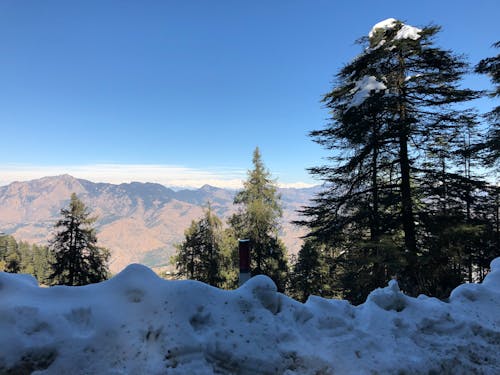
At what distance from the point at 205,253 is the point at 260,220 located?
21.2ft

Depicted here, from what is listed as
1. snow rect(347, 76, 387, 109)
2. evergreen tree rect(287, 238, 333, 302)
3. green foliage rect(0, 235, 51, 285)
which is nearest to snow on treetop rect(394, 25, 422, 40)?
snow rect(347, 76, 387, 109)

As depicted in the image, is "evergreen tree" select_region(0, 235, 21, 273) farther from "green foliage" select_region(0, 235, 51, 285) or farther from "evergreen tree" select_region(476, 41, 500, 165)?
"evergreen tree" select_region(476, 41, 500, 165)

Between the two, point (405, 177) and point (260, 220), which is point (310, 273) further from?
point (405, 177)

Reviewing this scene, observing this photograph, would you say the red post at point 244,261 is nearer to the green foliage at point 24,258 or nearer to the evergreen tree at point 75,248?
the evergreen tree at point 75,248

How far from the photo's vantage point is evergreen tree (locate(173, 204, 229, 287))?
75.9 ft

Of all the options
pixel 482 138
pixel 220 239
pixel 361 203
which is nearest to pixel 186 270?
pixel 220 239

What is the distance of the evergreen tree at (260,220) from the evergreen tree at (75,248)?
35.1 ft

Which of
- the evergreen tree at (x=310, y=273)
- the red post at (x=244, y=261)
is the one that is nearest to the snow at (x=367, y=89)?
the red post at (x=244, y=261)

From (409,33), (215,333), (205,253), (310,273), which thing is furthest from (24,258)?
(409,33)

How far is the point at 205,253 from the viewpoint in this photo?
23.8 m

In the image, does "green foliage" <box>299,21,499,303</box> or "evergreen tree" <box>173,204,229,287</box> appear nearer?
"green foliage" <box>299,21,499,303</box>

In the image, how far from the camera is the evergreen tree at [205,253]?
75.9ft

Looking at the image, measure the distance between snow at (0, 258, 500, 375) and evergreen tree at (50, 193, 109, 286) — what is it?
1805 centimetres

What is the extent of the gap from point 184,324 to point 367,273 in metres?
8.82
